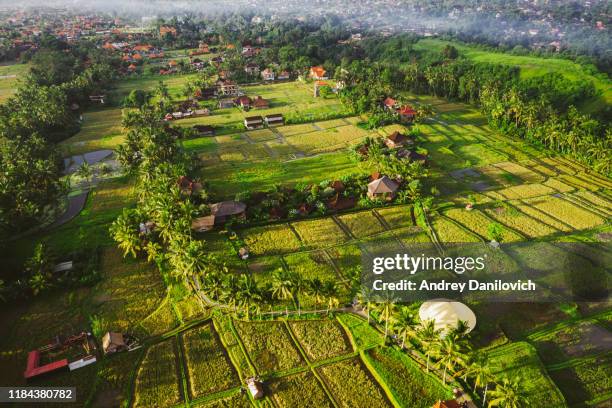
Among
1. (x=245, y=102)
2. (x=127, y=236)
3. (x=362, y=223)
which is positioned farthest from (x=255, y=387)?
(x=245, y=102)

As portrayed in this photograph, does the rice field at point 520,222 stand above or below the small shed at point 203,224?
below

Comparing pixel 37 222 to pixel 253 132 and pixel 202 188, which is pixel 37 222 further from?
pixel 253 132

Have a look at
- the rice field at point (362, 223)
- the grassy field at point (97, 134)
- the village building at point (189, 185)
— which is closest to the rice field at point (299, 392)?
the rice field at point (362, 223)

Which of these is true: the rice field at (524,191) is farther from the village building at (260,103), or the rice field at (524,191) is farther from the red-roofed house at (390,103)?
the village building at (260,103)

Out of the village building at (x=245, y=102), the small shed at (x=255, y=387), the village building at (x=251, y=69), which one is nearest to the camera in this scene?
the small shed at (x=255, y=387)

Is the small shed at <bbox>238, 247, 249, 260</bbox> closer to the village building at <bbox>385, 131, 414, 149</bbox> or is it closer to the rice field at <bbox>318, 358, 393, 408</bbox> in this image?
the rice field at <bbox>318, 358, 393, 408</bbox>

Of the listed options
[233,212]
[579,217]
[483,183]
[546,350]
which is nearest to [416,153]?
[483,183]

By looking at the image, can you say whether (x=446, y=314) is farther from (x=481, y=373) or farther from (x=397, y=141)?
(x=397, y=141)
